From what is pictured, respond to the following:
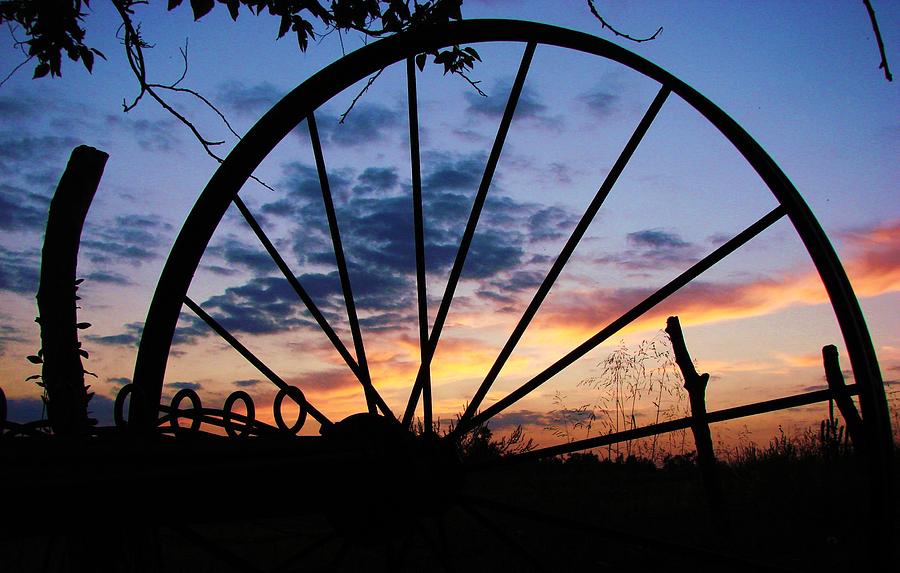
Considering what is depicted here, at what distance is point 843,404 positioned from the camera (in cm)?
461

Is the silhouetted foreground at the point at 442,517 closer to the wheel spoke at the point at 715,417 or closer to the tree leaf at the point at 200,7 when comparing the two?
the wheel spoke at the point at 715,417

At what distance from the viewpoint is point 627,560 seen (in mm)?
3812

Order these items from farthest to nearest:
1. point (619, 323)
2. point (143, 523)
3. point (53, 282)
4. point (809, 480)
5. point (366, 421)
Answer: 1. point (809, 480)
2. point (53, 282)
3. point (619, 323)
4. point (366, 421)
5. point (143, 523)

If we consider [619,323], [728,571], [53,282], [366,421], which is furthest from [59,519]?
[728,571]

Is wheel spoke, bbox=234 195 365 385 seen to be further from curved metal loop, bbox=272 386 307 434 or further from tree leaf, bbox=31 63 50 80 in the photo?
tree leaf, bbox=31 63 50 80

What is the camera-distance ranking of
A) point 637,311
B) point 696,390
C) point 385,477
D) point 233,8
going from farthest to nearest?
point 696,390
point 233,8
point 637,311
point 385,477

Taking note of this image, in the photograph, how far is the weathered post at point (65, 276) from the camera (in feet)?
11.2

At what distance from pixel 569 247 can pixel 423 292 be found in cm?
55

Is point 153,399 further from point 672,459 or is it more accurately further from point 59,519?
point 672,459

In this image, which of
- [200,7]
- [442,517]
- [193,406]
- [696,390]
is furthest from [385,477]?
[696,390]

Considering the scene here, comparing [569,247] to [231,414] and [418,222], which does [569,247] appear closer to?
[418,222]

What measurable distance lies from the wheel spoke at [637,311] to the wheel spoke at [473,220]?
257 millimetres

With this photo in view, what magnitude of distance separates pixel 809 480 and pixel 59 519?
4710 millimetres

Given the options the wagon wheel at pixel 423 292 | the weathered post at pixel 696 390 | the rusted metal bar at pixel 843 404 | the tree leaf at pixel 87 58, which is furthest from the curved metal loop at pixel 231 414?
the weathered post at pixel 696 390
